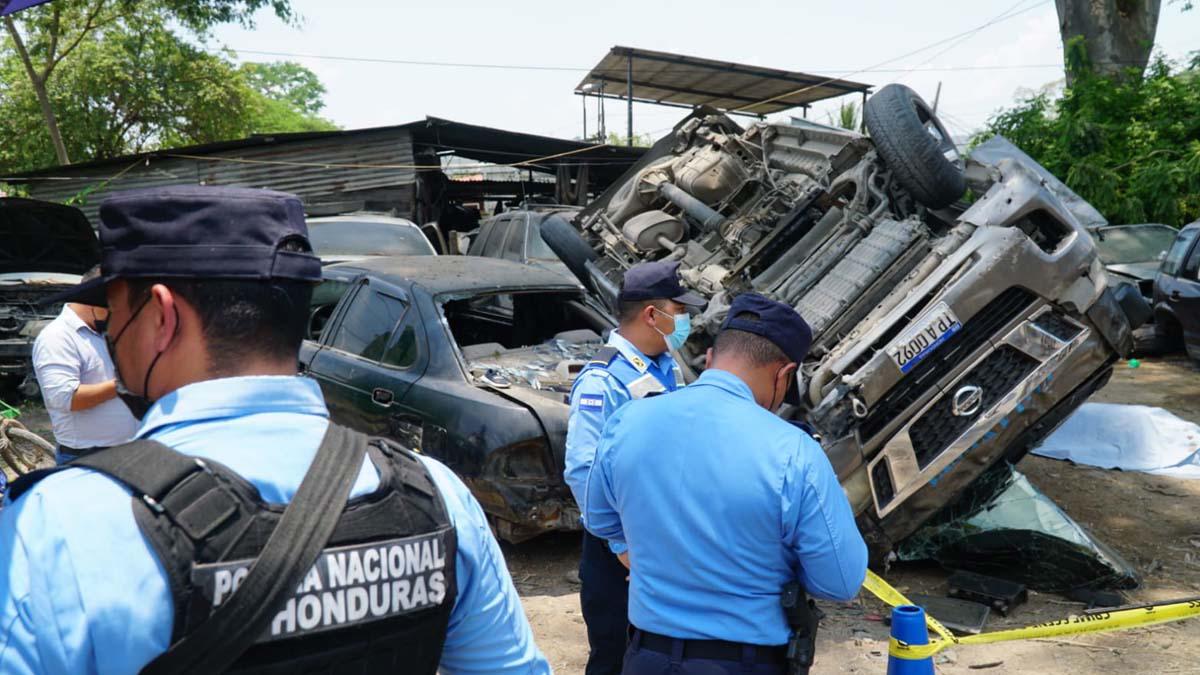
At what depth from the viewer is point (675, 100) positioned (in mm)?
20094

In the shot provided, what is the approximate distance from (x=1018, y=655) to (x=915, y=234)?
217cm

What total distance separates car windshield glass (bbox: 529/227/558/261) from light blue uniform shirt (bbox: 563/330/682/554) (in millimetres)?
7379

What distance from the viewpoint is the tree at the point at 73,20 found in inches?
739

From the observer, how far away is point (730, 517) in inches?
90.5

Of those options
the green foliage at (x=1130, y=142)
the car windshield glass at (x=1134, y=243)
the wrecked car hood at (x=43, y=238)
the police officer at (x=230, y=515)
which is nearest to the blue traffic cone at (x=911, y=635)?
the police officer at (x=230, y=515)

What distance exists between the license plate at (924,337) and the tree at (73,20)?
56.4 ft

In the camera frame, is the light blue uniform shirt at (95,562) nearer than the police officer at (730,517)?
Yes

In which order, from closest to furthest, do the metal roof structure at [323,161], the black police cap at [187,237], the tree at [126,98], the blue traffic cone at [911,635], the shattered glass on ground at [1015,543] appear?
the black police cap at [187,237]
the blue traffic cone at [911,635]
the shattered glass on ground at [1015,543]
the metal roof structure at [323,161]
the tree at [126,98]

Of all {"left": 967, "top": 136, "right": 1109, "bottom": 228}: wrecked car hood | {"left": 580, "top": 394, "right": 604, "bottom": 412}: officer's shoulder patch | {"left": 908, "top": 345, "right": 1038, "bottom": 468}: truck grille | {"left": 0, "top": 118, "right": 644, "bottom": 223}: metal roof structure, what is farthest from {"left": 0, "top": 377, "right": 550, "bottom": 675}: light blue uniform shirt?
{"left": 0, "top": 118, "right": 644, "bottom": 223}: metal roof structure

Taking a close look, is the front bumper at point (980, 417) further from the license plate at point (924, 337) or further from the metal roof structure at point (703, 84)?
the metal roof structure at point (703, 84)

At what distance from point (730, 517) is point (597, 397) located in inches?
40.8

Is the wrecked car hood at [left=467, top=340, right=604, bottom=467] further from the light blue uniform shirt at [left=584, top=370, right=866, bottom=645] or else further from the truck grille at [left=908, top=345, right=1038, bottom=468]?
the light blue uniform shirt at [left=584, top=370, right=866, bottom=645]

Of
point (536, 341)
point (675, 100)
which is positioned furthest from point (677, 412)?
point (675, 100)

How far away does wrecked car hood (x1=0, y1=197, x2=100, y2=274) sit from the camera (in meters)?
9.79
